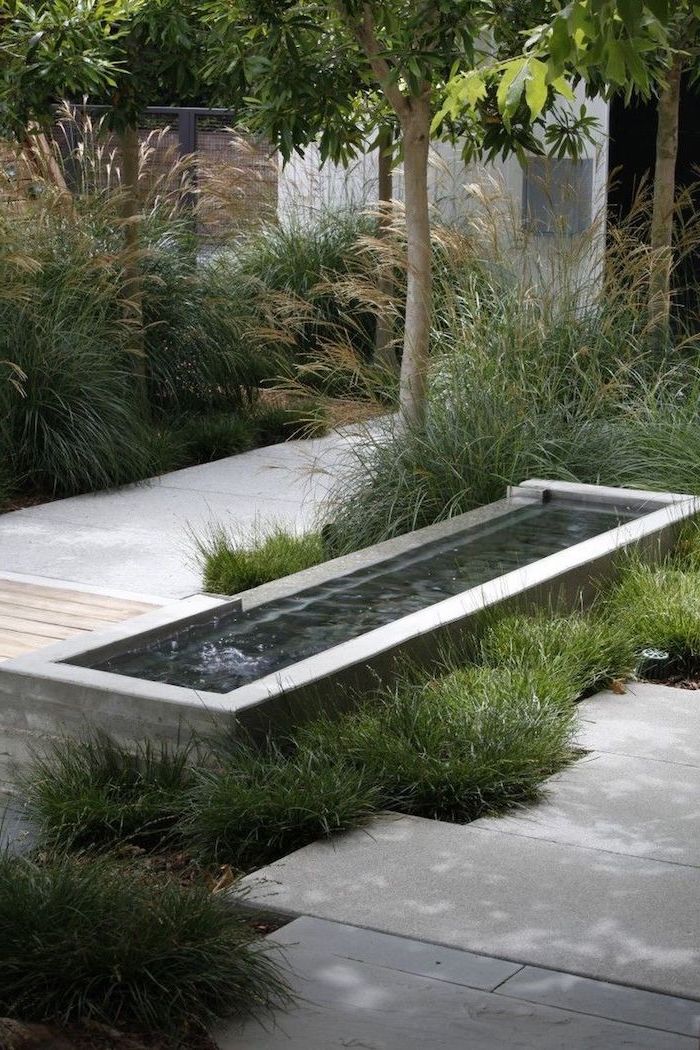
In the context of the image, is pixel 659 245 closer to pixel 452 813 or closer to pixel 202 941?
pixel 452 813

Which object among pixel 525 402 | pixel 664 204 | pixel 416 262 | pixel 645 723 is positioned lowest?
pixel 645 723

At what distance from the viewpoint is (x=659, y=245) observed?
9758mm

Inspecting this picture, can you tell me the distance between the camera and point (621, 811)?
4430mm

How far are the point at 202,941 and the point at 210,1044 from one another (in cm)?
25

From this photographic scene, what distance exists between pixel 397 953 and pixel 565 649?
87.8 inches

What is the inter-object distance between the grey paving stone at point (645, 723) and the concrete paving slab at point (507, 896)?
940mm

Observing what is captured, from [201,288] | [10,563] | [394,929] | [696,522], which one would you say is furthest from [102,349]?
[394,929]

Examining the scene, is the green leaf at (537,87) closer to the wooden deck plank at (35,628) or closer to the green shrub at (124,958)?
the green shrub at (124,958)

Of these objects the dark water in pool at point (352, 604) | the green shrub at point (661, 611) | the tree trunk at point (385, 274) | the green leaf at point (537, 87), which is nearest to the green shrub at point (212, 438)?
the tree trunk at point (385, 274)

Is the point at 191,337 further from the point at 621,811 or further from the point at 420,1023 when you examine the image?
the point at 420,1023

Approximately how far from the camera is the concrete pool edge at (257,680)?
454 centimetres

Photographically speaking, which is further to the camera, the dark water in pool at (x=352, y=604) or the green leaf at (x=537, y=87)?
the dark water in pool at (x=352, y=604)

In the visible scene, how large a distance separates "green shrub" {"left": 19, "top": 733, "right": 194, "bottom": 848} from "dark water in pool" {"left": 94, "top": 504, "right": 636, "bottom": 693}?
1.75 feet

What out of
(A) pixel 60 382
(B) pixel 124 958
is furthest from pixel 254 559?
(B) pixel 124 958
